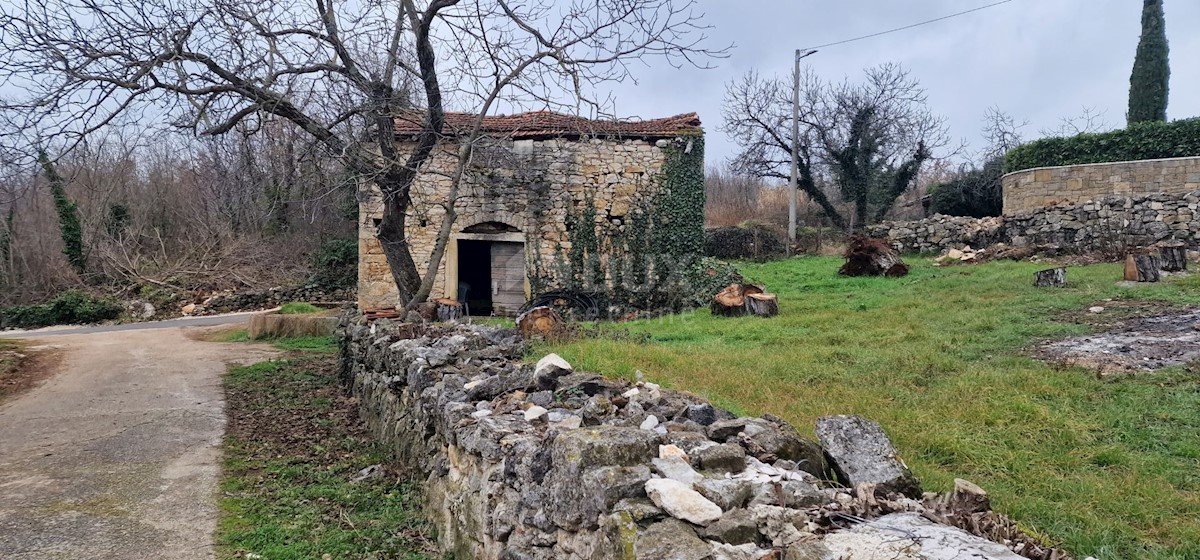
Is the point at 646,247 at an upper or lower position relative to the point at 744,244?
lower

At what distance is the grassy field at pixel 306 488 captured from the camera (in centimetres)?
484

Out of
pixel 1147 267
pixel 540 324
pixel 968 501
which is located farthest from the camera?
pixel 1147 267

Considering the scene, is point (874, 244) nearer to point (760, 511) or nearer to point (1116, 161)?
point (1116, 161)

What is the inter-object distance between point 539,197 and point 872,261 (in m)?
6.95

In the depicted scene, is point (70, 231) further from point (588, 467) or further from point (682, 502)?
point (682, 502)

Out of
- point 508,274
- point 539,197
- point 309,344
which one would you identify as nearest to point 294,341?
point 309,344

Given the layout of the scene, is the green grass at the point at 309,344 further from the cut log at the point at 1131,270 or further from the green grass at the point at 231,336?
the cut log at the point at 1131,270

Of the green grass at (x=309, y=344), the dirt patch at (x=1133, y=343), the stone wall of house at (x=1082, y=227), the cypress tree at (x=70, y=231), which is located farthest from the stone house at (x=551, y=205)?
the cypress tree at (x=70, y=231)

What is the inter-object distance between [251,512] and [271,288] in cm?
1883

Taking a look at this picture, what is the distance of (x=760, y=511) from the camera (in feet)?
8.05

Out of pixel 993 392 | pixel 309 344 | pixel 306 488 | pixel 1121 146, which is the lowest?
pixel 306 488

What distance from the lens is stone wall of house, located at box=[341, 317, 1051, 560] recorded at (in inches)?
90.4

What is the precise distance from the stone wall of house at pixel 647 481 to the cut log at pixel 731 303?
6078 mm

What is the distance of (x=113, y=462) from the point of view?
6.67m
